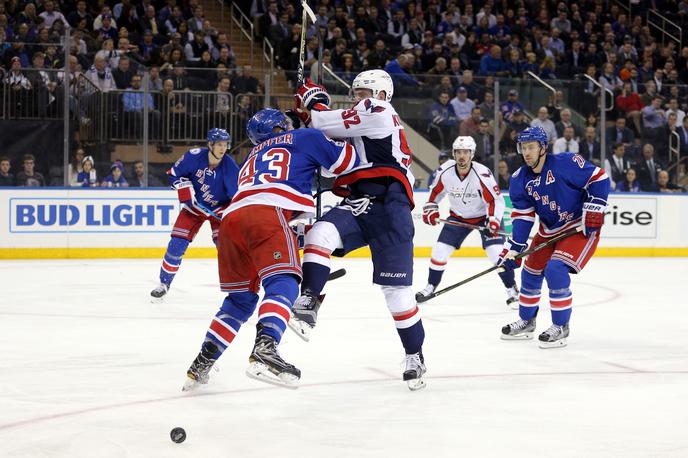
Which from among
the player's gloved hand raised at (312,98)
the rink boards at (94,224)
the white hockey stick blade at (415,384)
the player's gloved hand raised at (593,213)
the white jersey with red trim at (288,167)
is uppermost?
the player's gloved hand raised at (312,98)

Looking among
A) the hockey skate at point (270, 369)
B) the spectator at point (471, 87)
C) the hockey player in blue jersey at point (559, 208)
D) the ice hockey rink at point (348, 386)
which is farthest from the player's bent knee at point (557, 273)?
the spectator at point (471, 87)

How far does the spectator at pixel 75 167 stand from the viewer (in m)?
11.5

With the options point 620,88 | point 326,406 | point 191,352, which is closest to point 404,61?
point 620,88

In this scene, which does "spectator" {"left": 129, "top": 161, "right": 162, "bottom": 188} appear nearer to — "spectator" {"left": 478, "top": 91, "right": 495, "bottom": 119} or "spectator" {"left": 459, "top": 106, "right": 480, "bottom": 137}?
"spectator" {"left": 459, "top": 106, "right": 480, "bottom": 137}

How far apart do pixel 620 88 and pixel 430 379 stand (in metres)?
9.71

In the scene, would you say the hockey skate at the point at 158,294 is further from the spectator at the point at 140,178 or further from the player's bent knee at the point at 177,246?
the spectator at the point at 140,178

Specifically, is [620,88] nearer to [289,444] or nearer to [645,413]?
[645,413]

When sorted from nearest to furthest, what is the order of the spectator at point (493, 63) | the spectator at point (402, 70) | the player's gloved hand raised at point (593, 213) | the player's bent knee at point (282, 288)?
the player's bent knee at point (282, 288) → the player's gloved hand raised at point (593, 213) → the spectator at point (402, 70) → the spectator at point (493, 63)

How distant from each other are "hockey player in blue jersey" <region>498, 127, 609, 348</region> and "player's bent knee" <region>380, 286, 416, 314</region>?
1626mm

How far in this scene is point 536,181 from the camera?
602 centimetres

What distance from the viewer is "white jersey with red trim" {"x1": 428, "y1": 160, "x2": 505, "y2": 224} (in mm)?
8359

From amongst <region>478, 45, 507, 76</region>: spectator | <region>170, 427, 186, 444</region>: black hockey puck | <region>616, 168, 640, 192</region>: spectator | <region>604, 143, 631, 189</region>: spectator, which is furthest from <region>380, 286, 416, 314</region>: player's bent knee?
<region>478, 45, 507, 76</region>: spectator

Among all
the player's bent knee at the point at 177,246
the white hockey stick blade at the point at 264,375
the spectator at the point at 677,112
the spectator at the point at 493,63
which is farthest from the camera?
the spectator at the point at 493,63

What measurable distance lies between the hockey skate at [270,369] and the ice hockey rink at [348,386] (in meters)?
0.16
